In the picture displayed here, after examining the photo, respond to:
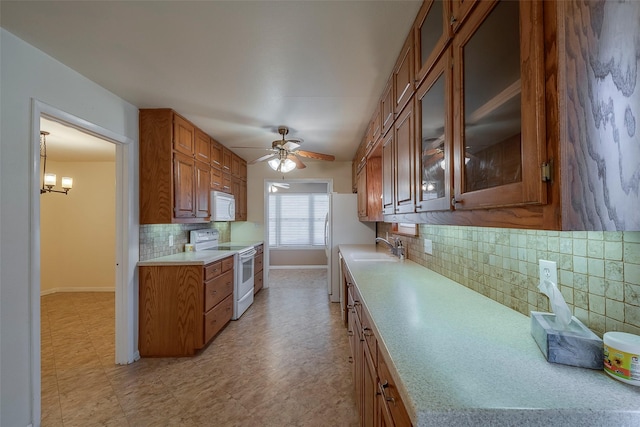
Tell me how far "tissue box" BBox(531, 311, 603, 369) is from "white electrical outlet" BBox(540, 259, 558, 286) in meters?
0.19

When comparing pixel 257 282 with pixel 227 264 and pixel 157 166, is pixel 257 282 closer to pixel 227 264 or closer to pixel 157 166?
pixel 227 264

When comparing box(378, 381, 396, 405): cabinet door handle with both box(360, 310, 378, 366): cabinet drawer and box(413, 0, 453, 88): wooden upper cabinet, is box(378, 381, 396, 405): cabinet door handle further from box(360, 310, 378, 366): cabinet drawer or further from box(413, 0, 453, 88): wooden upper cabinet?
box(413, 0, 453, 88): wooden upper cabinet

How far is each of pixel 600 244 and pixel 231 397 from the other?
2302mm

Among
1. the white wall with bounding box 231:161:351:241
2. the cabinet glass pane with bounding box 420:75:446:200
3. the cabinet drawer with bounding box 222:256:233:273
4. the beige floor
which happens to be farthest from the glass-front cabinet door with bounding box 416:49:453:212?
the white wall with bounding box 231:161:351:241

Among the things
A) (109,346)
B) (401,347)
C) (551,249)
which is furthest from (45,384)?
(551,249)

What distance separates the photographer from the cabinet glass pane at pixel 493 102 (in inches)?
28.6

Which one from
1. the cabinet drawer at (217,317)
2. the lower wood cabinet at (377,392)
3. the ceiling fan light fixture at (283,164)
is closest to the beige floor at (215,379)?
the cabinet drawer at (217,317)

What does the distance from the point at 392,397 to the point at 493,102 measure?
94 cm

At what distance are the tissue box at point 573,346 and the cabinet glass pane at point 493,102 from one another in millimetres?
452

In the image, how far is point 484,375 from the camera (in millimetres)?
729

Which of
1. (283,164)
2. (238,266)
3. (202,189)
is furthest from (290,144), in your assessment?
(238,266)

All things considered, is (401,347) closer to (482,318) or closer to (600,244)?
(482,318)

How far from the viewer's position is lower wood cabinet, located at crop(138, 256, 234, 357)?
2656mm

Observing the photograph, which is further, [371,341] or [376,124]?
[376,124]
